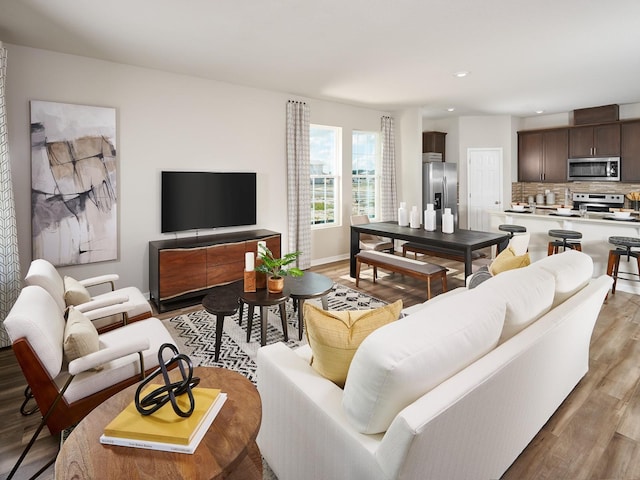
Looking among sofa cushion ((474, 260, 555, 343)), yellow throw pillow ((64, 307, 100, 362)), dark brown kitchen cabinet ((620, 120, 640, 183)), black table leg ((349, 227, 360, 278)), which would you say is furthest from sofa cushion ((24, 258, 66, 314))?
dark brown kitchen cabinet ((620, 120, 640, 183))

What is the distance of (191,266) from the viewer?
4160mm

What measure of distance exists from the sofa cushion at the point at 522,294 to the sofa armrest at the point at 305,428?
32.9 inches

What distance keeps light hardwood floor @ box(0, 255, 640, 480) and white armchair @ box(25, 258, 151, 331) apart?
679mm

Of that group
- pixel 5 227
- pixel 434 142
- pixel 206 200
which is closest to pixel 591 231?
pixel 434 142

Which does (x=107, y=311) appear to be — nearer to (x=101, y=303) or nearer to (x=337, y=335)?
(x=101, y=303)

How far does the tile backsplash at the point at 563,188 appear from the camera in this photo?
6.67 m

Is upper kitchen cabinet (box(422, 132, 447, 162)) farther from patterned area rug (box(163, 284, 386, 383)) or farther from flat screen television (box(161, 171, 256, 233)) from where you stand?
patterned area rug (box(163, 284, 386, 383))

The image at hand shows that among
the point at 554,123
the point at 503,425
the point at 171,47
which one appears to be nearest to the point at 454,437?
the point at 503,425

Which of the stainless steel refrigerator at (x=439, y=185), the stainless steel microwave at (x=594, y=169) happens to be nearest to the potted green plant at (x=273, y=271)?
the stainless steel refrigerator at (x=439, y=185)

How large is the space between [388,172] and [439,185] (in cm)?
113

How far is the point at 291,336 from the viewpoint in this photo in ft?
11.0

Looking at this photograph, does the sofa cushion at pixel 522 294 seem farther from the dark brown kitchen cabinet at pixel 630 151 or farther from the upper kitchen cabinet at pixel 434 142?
the upper kitchen cabinet at pixel 434 142

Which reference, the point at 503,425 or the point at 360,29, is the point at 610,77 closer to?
the point at 360,29

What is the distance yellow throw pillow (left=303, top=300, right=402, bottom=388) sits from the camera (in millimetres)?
1472
